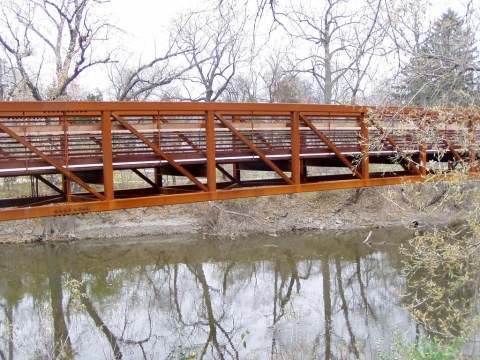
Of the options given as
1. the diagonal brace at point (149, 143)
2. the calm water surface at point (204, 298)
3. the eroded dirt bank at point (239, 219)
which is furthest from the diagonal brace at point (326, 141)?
the eroded dirt bank at point (239, 219)

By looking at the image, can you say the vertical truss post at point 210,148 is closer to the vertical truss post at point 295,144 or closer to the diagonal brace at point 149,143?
the diagonal brace at point 149,143

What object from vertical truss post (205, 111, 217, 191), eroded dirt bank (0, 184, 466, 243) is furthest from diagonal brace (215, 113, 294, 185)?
eroded dirt bank (0, 184, 466, 243)

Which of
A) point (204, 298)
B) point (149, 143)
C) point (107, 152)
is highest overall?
point (149, 143)

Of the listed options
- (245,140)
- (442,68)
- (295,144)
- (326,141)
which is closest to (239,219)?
(326,141)

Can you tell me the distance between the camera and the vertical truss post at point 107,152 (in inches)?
313

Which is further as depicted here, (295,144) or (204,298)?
(204,298)

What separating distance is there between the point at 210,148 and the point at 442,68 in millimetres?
3917

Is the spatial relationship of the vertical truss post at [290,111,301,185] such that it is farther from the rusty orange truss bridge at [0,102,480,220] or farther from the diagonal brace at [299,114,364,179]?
the diagonal brace at [299,114,364,179]

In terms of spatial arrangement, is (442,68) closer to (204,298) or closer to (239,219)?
(204,298)

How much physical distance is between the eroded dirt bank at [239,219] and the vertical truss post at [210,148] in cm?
1009

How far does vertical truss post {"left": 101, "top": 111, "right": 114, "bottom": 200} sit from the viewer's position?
7957 mm

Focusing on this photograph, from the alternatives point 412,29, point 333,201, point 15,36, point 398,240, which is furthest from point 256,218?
point 412,29

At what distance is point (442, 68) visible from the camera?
6309 mm

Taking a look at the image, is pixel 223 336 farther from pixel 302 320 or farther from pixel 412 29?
pixel 412 29
